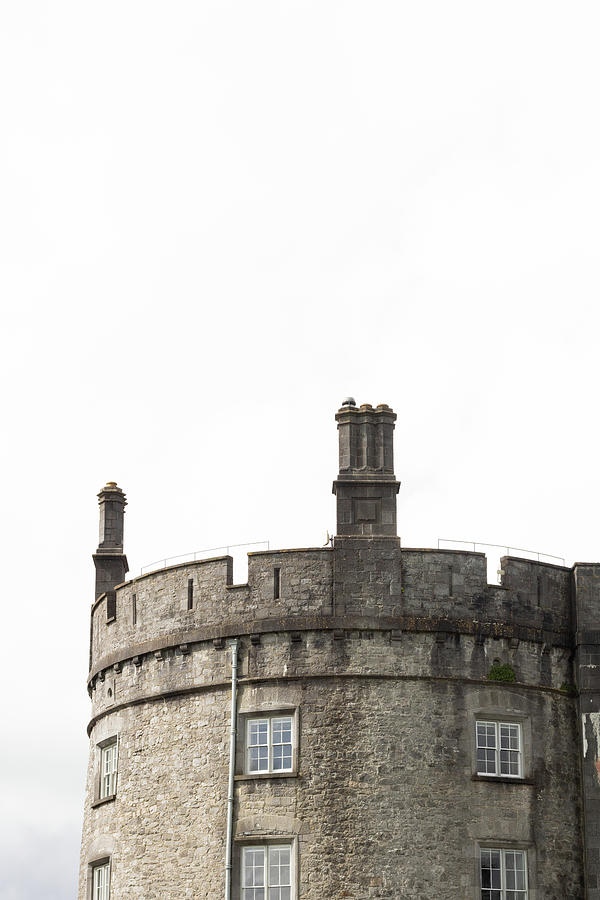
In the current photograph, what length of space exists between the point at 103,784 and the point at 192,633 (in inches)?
199

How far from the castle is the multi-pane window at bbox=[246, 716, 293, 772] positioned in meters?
0.04

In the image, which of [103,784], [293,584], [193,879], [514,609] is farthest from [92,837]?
[514,609]

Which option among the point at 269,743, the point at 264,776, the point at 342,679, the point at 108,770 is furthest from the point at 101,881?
the point at 342,679

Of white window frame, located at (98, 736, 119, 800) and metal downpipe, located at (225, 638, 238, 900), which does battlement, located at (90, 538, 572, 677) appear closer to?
metal downpipe, located at (225, 638, 238, 900)

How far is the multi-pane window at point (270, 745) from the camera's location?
36.4 m

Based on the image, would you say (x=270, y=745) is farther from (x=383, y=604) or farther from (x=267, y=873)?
(x=383, y=604)

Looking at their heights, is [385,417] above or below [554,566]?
above

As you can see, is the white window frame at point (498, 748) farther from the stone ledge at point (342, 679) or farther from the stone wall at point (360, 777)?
the stone ledge at point (342, 679)

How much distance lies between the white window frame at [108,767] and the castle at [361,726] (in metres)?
0.22

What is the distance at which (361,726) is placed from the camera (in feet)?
119

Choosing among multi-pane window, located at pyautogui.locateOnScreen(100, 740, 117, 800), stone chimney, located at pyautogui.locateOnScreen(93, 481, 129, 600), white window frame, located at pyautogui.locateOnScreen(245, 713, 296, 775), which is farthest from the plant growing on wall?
stone chimney, located at pyautogui.locateOnScreen(93, 481, 129, 600)

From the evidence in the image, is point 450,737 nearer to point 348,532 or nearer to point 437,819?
point 437,819

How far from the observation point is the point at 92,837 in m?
39.8

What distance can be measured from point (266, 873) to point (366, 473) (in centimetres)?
950
